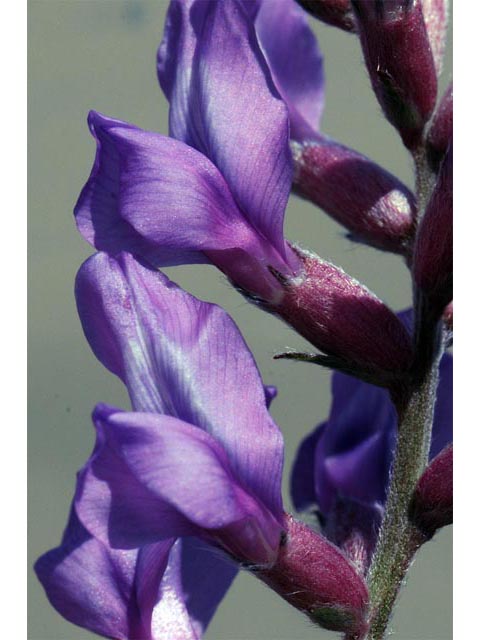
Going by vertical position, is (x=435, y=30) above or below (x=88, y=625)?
above

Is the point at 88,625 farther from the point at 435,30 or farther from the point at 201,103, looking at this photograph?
the point at 435,30

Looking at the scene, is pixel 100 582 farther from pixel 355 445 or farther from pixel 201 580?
pixel 355 445

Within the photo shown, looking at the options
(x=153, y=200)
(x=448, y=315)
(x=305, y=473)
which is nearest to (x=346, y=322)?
(x=448, y=315)

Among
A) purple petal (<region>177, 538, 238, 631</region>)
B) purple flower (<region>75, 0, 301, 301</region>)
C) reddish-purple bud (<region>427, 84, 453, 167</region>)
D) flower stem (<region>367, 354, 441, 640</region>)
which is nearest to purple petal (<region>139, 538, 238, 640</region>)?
purple petal (<region>177, 538, 238, 631</region>)

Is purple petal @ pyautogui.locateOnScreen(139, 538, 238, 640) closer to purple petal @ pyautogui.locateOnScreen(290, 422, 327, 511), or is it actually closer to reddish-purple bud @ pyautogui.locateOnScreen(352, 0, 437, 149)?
purple petal @ pyautogui.locateOnScreen(290, 422, 327, 511)

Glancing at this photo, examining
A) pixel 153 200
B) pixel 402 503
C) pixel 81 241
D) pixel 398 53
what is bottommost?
pixel 402 503

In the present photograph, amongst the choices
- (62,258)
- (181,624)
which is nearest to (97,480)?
(181,624)

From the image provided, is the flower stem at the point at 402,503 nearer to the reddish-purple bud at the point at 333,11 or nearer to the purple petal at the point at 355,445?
the purple petal at the point at 355,445
